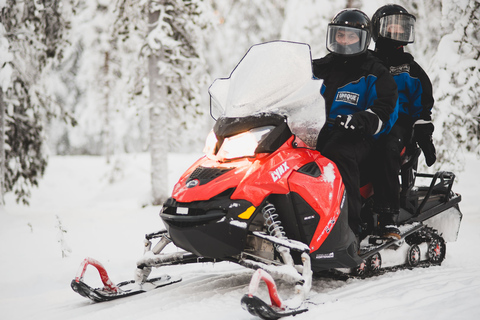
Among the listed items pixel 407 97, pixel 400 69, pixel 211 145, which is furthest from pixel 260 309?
pixel 400 69

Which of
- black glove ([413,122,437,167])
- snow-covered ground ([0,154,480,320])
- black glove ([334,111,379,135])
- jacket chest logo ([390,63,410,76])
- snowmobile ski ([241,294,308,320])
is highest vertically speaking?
jacket chest logo ([390,63,410,76])

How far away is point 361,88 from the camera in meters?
4.13

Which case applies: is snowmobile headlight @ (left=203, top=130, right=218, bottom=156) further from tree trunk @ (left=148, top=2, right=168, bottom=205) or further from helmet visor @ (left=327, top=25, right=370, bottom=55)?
tree trunk @ (left=148, top=2, right=168, bottom=205)

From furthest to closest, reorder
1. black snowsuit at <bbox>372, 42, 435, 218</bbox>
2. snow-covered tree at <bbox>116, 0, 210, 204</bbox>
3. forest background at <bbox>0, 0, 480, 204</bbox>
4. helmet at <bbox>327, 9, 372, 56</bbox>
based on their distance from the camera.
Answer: snow-covered tree at <bbox>116, 0, 210, 204</bbox> < forest background at <bbox>0, 0, 480, 204</bbox> < black snowsuit at <bbox>372, 42, 435, 218</bbox> < helmet at <bbox>327, 9, 372, 56</bbox>

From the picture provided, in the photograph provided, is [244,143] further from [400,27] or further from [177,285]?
[400,27]

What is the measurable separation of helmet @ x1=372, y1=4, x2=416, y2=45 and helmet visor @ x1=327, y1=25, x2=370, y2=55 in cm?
96

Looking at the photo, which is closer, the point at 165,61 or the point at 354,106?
the point at 354,106

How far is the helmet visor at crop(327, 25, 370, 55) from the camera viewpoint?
4121 mm

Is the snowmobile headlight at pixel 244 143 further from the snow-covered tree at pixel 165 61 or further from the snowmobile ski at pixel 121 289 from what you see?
the snow-covered tree at pixel 165 61

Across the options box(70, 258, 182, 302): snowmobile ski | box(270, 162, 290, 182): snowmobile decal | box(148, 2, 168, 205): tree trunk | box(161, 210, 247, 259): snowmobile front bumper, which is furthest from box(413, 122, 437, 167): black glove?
Result: box(148, 2, 168, 205): tree trunk

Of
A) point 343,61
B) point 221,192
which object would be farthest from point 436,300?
point 343,61

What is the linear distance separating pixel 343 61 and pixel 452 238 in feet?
7.71

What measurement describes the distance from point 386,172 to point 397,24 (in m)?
1.69

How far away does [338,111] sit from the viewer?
4.21 metres
